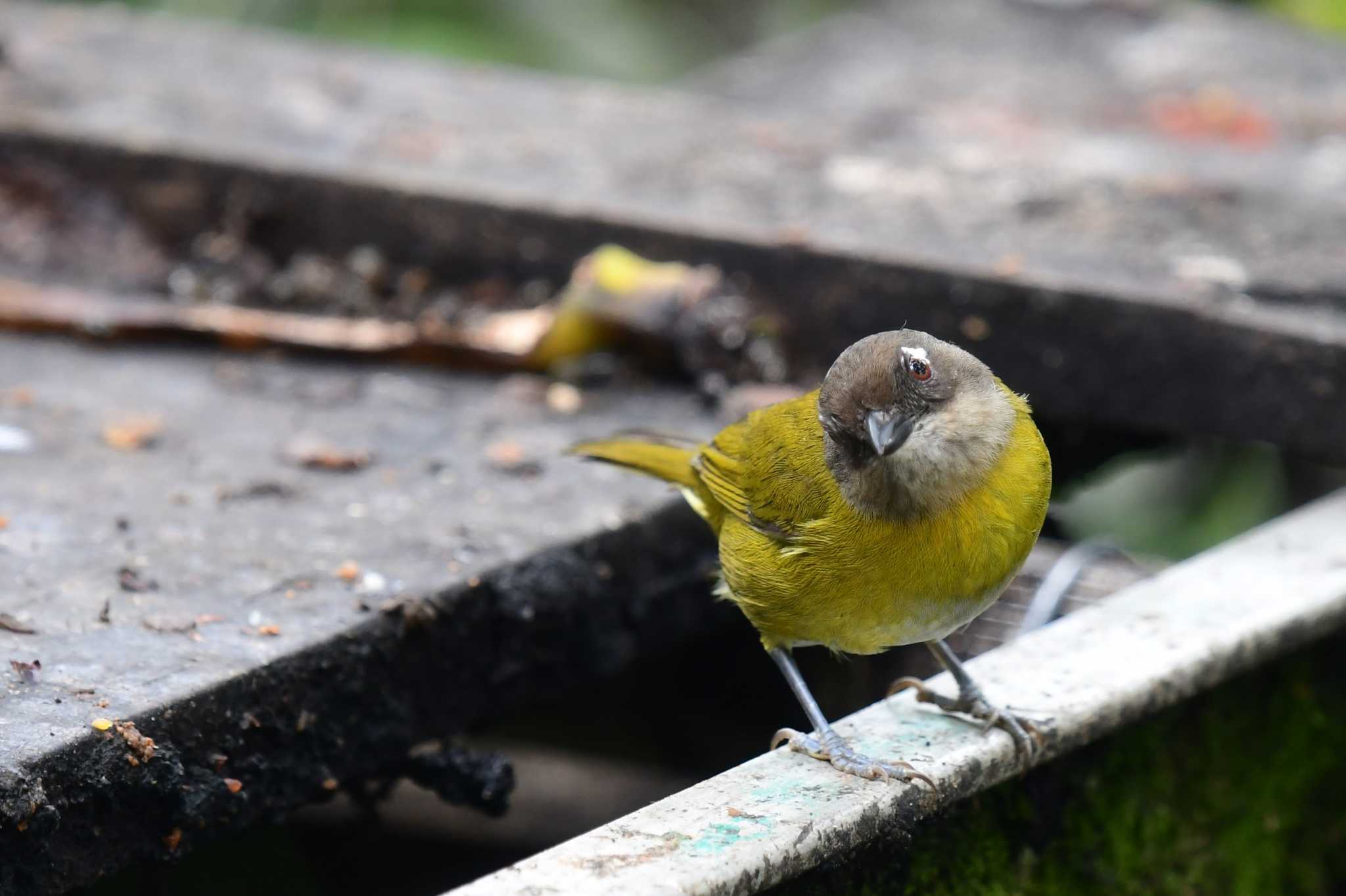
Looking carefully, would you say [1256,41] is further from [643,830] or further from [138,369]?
[643,830]

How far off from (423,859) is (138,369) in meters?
1.32

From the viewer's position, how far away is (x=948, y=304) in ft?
11.4

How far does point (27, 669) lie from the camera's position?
87.1 inches

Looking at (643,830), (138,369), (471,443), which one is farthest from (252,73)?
(643,830)

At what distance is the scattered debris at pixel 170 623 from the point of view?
7.79 feet

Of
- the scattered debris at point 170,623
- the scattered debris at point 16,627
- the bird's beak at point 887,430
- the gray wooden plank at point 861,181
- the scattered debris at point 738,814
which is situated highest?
the bird's beak at point 887,430

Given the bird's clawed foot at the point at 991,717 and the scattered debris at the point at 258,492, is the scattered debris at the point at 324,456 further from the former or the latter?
the bird's clawed foot at the point at 991,717

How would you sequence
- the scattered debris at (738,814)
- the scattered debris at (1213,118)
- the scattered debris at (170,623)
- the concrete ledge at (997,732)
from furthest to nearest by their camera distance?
the scattered debris at (1213,118) → the scattered debris at (170,623) → the scattered debris at (738,814) → the concrete ledge at (997,732)

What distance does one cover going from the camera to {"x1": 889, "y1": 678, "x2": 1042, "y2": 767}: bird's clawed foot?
2.30 meters

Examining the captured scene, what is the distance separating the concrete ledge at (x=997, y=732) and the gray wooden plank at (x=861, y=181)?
1.60 ft

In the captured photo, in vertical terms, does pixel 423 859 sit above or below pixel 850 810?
below

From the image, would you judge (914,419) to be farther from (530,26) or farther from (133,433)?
(530,26)

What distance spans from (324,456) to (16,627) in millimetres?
819

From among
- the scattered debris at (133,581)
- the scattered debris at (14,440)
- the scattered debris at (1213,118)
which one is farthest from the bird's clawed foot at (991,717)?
the scattered debris at (1213,118)
